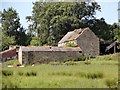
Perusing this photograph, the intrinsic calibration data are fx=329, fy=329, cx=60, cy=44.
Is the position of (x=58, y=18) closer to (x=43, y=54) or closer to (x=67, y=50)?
(x=67, y=50)

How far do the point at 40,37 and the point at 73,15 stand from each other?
782cm

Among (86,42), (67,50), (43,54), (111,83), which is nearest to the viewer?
(111,83)

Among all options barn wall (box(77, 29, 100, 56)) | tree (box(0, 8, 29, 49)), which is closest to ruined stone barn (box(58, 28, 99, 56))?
barn wall (box(77, 29, 100, 56))

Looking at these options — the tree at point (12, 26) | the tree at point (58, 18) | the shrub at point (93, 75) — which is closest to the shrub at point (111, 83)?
the shrub at point (93, 75)

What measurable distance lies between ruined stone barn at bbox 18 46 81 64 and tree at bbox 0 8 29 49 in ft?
79.8

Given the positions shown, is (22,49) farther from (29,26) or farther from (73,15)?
(29,26)

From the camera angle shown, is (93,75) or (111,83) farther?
(93,75)

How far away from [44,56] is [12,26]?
2640 centimetres

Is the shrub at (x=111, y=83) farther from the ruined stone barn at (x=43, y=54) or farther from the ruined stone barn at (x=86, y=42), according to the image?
the ruined stone barn at (x=86, y=42)

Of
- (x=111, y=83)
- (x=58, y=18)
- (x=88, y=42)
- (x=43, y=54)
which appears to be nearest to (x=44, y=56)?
(x=43, y=54)

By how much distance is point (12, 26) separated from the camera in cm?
6681

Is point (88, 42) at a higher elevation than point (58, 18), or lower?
lower

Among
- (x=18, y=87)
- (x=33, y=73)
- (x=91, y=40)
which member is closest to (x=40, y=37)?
(x=91, y=40)

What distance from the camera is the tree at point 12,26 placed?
66375mm
